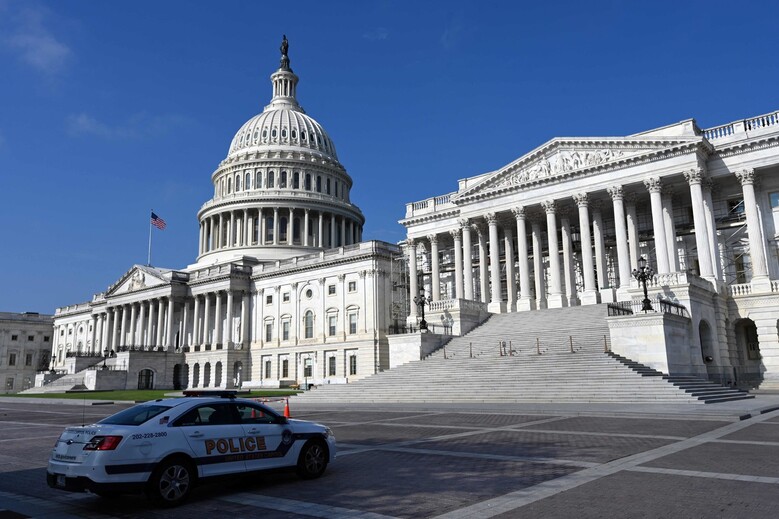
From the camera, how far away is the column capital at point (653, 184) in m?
47.1

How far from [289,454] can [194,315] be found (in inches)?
3318

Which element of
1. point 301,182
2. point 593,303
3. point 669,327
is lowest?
point 669,327

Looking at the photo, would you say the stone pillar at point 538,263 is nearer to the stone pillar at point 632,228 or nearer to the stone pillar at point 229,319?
the stone pillar at point 632,228

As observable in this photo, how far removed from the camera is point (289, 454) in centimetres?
1193

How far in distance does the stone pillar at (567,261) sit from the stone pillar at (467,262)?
848cm

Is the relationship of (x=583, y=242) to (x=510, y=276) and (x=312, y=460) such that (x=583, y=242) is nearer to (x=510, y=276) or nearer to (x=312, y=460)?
(x=510, y=276)

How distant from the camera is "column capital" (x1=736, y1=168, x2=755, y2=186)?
45469mm

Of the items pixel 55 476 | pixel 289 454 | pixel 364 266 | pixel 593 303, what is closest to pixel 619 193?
pixel 593 303

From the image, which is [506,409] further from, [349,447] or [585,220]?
[585,220]

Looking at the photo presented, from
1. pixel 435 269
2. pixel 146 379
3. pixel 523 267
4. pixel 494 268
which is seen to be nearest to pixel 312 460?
pixel 523 267

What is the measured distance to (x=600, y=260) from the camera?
51.2 meters

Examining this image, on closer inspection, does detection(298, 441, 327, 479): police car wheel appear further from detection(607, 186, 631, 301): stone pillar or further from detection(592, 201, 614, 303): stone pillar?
detection(592, 201, 614, 303): stone pillar

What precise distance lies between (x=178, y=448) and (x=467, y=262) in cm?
4860

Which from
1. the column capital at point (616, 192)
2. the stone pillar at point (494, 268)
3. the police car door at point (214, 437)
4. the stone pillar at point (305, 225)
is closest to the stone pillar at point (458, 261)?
the stone pillar at point (494, 268)
